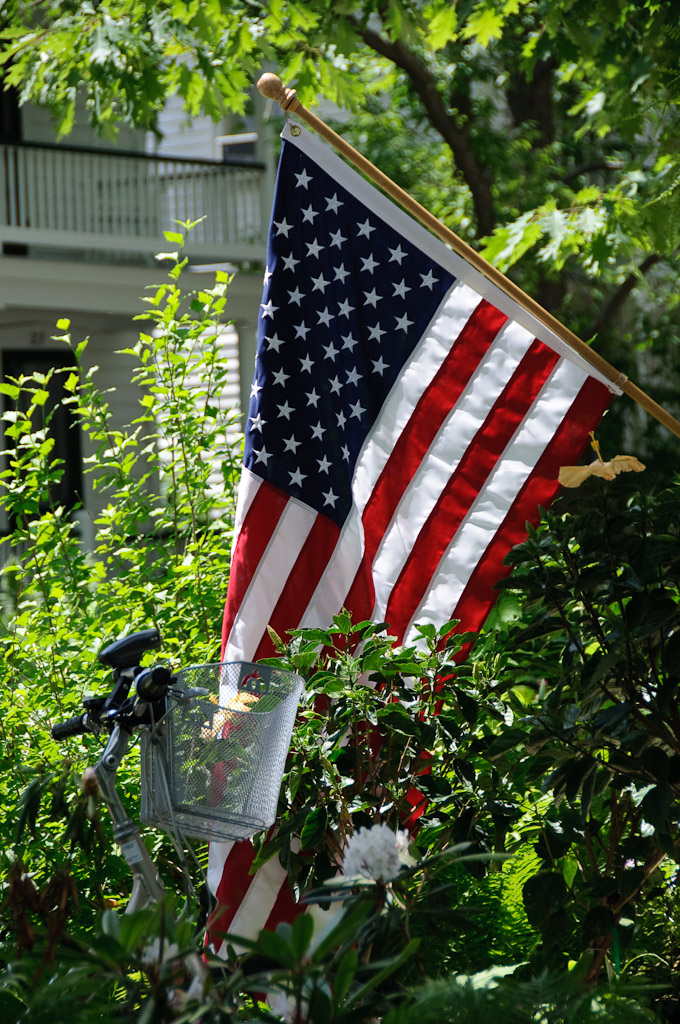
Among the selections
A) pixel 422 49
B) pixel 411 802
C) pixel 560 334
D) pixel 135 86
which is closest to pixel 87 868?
pixel 411 802

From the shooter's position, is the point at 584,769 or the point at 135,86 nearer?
the point at 584,769

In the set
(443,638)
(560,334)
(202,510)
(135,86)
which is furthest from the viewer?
(135,86)

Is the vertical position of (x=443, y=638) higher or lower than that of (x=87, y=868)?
higher

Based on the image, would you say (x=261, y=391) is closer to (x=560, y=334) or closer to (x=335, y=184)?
(x=335, y=184)

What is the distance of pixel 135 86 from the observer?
17.9 feet

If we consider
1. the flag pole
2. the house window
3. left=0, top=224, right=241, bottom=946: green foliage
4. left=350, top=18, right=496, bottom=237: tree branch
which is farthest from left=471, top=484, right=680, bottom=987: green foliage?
the house window

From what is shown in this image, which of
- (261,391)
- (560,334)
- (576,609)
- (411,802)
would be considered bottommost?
(411,802)

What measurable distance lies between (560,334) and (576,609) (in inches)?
29.3

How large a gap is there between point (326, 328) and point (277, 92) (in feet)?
2.09

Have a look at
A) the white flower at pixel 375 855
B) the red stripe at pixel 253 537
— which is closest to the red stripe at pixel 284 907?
the red stripe at pixel 253 537

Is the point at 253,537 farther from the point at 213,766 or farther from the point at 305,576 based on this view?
the point at 213,766

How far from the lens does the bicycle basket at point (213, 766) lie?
2.05 metres

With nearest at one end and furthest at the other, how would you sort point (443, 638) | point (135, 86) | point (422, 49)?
point (443, 638)
point (135, 86)
point (422, 49)

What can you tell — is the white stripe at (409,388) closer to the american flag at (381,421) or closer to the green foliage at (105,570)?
the american flag at (381,421)
